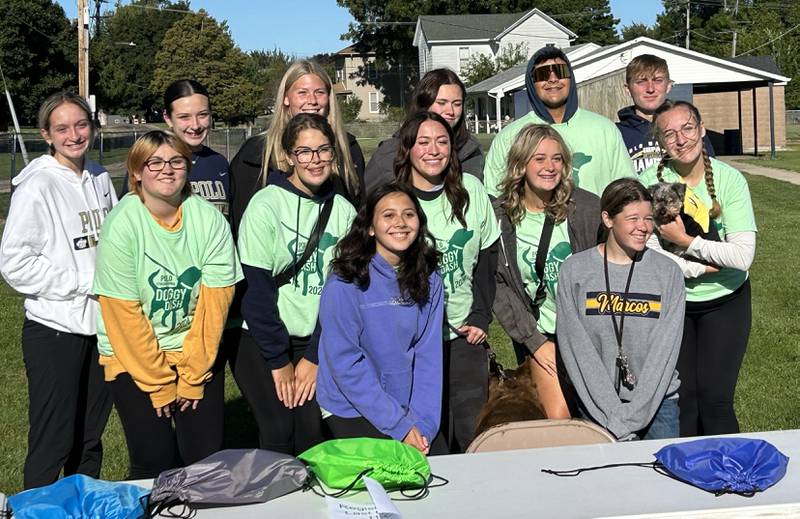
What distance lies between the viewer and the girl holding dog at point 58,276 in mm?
4402

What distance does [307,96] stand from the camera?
493 centimetres

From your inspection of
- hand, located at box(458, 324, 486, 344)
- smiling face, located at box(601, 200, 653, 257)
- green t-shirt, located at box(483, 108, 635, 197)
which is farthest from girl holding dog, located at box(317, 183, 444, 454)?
green t-shirt, located at box(483, 108, 635, 197)

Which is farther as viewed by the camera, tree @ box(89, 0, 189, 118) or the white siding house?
tree @ box(89, 0, 189, 118)

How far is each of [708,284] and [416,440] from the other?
70.4 inches

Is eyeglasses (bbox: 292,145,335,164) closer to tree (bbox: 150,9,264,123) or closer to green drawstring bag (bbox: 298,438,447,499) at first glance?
green drawstring bag (bbox: 298,438,447,499)

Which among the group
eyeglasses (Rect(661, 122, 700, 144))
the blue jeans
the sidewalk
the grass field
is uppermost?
eyeglasses (Rect(661, 122, 700, 144))

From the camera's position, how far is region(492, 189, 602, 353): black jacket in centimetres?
477

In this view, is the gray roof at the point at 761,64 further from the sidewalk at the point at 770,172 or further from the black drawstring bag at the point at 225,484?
the black drawstring bag at the point at 225,484

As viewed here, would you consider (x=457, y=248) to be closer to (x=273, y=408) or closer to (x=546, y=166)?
(x=546, y=166)

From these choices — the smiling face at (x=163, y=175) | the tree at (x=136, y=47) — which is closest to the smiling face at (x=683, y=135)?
the smiling face at (x=163, y=175)

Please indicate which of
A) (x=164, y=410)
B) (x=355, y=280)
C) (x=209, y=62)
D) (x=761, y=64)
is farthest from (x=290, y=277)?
(x=209, y=62)

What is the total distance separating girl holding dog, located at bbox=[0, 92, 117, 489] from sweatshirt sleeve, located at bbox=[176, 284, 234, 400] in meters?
0.62

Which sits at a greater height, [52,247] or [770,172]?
[52,247]

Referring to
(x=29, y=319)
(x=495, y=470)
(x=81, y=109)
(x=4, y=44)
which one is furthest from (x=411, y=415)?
(x=4, y=44)
